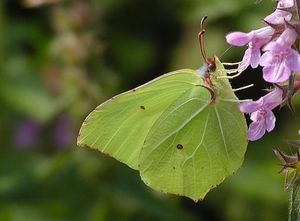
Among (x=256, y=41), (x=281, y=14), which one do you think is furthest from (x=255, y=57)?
(x=281, y=14)

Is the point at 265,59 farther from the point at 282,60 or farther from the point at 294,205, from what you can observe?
the point at 294,205

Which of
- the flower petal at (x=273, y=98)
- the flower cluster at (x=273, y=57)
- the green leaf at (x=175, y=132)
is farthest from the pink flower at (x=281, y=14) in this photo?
the green leaf at (x=175, y=132)

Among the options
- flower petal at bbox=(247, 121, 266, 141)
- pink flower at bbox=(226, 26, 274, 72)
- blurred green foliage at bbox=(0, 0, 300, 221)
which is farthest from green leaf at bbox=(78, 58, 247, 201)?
blurred green foliage at bbox=(0, 0, 300, 221)

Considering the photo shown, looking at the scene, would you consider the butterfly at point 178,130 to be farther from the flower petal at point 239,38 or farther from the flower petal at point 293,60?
the flower petal at point 293,60

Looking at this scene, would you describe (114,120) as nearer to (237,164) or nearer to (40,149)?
(237,164)

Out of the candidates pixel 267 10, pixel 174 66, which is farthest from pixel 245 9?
pixel 174 66

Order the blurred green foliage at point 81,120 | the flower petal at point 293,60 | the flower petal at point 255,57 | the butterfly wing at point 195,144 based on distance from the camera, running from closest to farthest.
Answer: the flower petal at point 293,60, the flower petal at point 255,57, the butterfly wing at point 195,144, the blurred green foliage at point 81,120
